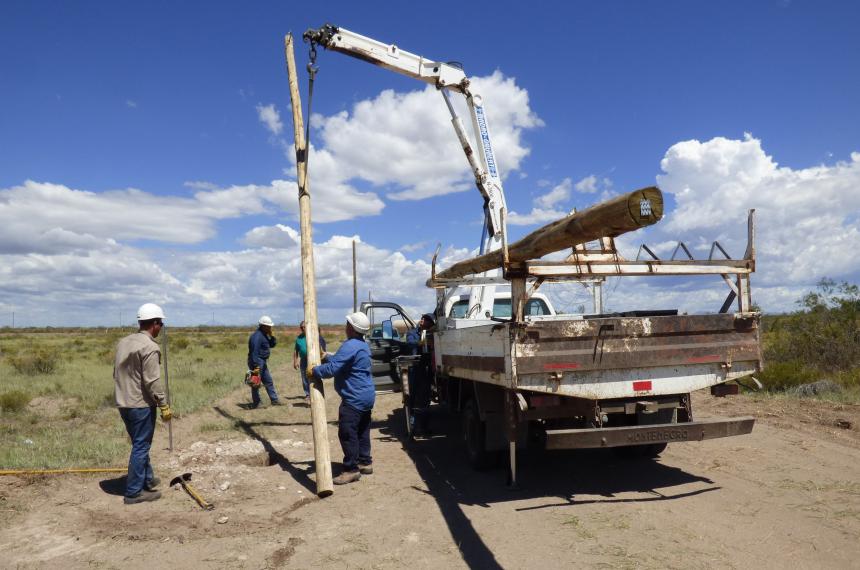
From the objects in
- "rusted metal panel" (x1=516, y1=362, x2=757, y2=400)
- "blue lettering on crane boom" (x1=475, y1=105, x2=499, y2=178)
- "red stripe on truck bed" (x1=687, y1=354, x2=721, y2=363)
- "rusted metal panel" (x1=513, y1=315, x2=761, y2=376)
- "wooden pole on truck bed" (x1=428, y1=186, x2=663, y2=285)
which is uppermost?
"blue lettering on crane boom" (x1=475, y1=105, x2=499, y2=178)

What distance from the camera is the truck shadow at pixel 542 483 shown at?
5.52 meters

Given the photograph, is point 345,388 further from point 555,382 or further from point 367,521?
point 555,382

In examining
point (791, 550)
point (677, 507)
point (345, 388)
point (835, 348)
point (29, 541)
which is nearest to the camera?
point (791, 550)

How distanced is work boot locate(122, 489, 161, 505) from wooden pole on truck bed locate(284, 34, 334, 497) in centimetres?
154

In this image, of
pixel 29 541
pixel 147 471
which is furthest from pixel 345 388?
pixel 29 541

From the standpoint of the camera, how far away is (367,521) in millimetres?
5484

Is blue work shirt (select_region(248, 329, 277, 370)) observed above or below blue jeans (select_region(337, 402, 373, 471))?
above

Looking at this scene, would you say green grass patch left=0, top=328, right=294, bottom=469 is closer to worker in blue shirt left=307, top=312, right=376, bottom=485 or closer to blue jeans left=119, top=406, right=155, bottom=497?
blue jeans left=119, top=406, right=155, bottom=497

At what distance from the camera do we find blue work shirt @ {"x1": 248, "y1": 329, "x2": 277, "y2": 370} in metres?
11.8

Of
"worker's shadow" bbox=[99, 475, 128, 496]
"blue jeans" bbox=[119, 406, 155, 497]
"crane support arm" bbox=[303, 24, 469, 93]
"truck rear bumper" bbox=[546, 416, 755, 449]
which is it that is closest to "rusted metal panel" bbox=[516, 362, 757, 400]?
"truck rear bumper" bbox=[546, 416, 755, 449]

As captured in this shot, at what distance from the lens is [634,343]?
5.69 metres

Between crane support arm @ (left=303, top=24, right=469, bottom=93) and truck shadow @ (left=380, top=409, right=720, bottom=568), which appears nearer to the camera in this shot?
truck shadow @ (left=380, top=409, right=720, bottom=568)

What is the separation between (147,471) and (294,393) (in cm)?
896

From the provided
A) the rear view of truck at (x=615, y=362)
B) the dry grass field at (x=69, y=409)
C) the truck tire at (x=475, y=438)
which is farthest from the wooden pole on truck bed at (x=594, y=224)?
the dry grass field at (x=69, y=409)
